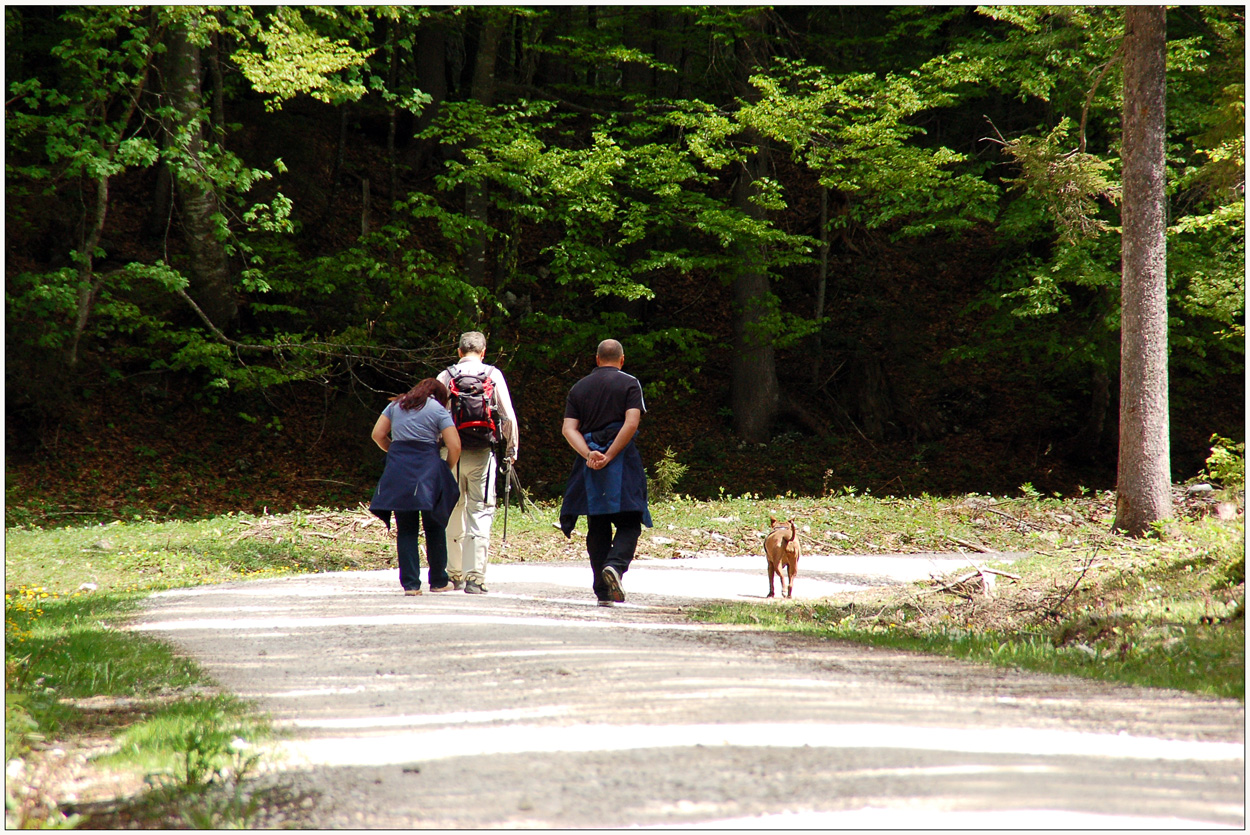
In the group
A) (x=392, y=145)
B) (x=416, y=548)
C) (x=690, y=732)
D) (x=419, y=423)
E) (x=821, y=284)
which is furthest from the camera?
(x=392, y=145)

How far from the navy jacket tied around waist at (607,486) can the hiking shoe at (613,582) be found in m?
0.45

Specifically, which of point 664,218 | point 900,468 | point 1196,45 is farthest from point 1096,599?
point 900,468

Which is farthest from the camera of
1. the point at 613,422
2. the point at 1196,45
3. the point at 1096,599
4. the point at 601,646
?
the point at 1196,45

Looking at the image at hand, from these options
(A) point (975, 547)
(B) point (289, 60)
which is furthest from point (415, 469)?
(B) point (289, 60)

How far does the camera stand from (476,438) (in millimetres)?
8359

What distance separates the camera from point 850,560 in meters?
11.5

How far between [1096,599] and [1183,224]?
28.0ft

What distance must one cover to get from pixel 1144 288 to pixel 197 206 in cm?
1486

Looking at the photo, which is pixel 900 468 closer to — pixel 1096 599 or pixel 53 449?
pixel 1096 599

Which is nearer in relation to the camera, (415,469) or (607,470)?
(607,470)

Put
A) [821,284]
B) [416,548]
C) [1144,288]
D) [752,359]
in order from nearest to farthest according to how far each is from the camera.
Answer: [416,548]
[1144,288]
[752,359]
[821,284]

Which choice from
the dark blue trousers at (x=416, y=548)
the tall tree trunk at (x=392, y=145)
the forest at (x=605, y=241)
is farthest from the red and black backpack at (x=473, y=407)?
the tall tree trunk at (x=392, y=145)

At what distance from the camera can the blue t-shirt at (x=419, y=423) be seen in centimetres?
811

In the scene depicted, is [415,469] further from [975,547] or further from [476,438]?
[975,547]
